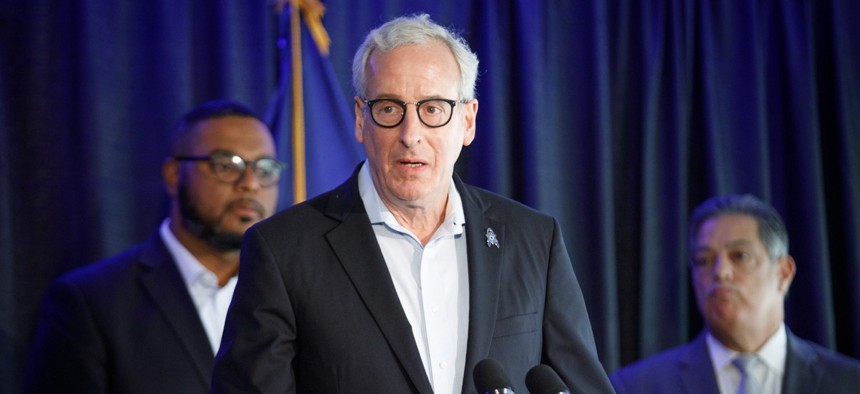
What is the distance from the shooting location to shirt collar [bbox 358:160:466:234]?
187 cm

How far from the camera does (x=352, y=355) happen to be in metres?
1.67

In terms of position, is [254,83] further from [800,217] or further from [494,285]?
[800,217]

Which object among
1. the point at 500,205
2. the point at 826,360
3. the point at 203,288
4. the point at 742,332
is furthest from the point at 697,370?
the point at 203,288

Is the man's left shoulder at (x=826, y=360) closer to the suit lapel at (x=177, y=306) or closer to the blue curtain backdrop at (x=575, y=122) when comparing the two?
the blue curtain backdrop at (x=575, y=122)

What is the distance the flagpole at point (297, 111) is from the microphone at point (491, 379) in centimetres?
189

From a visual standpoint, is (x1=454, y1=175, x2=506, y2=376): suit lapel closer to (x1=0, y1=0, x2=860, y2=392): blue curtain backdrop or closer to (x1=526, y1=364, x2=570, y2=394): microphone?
(x1=526, y1=364, x2=570, y2=394): microphone

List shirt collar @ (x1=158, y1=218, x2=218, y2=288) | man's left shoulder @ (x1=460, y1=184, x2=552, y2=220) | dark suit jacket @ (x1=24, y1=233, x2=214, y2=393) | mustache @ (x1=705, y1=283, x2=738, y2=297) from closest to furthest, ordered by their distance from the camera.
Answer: man's left shoulder @ (x1=460, y1=184, x2=552, y2=220) → dark suit jacket @ (x1=24, y1=233, x2=214, y2=393) → shirt collar @ (x1=158, y1=218, x2=218, y2=288) → mustache @ (x1=705, y1=283, x2=738, y2=297)

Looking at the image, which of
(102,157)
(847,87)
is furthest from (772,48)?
(102,157)

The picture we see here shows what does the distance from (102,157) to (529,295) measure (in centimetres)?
185

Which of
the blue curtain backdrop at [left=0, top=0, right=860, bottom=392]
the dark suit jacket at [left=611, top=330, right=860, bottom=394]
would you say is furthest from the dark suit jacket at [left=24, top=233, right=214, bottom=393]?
the dark suit jacket at [left=611, top=330, right=860, bottom=394]

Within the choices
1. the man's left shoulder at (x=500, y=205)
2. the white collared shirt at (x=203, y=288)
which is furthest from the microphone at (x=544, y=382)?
the white collared shirt at (x=203, y=288)

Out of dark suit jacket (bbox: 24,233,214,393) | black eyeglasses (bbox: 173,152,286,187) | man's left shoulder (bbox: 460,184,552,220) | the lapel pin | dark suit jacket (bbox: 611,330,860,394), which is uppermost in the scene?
black eyeglasses (bbox: 173,152,286,187)

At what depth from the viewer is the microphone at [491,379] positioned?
1.23m

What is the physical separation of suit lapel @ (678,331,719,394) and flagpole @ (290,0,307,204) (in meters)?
1.42
